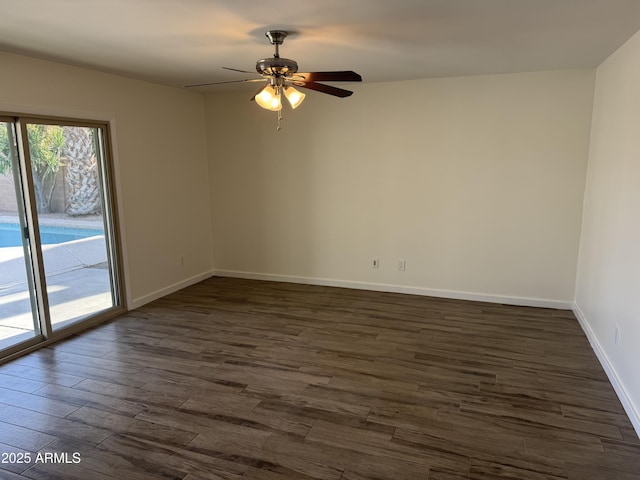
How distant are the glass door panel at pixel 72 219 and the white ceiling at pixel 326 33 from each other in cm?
73

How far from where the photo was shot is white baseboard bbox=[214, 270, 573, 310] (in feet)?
14.9

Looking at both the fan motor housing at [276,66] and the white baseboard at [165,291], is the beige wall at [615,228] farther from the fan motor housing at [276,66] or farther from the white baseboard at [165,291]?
the white baseboard at [165,291]

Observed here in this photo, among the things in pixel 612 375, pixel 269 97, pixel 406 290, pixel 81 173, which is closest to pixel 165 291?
pixel 81 173

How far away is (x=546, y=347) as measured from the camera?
3602 mm

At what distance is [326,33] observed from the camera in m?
2.84

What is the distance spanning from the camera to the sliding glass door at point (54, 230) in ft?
11.5

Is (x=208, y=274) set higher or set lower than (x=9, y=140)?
lower

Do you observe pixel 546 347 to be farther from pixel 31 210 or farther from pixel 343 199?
pixel 31 210

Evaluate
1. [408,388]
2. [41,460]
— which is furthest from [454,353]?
[41,460]

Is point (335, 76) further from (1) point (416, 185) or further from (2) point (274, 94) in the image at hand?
(1) point (416, 185)

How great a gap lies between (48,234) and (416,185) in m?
3.65

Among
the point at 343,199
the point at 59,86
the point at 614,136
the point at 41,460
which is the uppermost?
the point at 59,86

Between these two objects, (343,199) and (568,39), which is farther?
(343,199)

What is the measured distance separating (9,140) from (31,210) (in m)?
0.57
